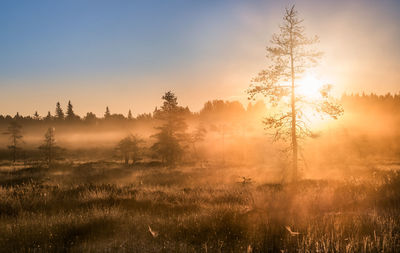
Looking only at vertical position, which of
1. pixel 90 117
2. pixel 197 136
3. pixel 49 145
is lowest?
pixel 49 145

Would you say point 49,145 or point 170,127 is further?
point 49,145

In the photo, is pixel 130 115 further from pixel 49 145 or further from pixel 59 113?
pixel 49 145

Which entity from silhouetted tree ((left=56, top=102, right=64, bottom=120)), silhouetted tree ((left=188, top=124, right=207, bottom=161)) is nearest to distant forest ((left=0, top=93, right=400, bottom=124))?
silhouetted tree ((left=56, top=102, right=64, bottom=120))

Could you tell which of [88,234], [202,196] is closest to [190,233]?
[88,234]

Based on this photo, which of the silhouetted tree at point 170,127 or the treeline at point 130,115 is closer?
the silhouetted tree at point 170,127

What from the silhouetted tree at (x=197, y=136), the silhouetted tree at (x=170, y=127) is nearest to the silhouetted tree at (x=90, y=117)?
the silhouetted tree at (x=197, y=136)

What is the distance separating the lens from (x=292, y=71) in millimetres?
15055

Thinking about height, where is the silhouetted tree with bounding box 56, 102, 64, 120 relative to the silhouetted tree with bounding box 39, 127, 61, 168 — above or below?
above

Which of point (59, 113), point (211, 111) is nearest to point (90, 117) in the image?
point (59, 113)

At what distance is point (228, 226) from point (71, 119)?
103 meters

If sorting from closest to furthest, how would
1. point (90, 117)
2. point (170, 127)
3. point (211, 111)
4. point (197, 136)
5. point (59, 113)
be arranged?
point (170, 127) < point (197, 136) < point (59, 113) < point (90, 117) < point (211, 111)

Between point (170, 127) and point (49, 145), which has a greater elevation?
point (170, 127)

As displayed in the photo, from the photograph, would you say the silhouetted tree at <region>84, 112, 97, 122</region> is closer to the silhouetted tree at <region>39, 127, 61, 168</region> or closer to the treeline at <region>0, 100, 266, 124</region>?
the treeline at <region>0, 100, 266, 124</region>

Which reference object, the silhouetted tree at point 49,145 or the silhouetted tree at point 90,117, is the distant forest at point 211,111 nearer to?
the silhouetted tree at point 90,117
